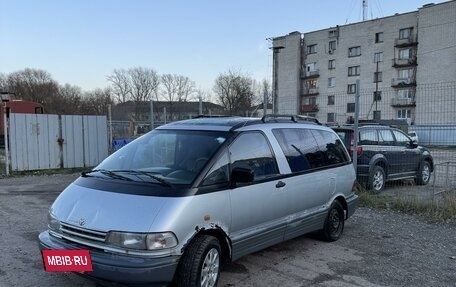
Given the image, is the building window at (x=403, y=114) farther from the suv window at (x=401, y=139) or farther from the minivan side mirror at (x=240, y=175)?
the minivan side mirror at (x=240, y=175)

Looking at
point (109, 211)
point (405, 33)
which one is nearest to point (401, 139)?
point (109, 211)

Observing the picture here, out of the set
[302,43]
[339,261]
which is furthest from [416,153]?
[302,43]

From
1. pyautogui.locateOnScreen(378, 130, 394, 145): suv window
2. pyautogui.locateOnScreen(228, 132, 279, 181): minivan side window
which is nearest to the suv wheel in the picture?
pyautogui.locateOnScreen(378, 130, 394, 145): suv window

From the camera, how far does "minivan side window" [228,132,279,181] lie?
4641mm

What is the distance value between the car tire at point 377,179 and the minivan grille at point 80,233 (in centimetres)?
787

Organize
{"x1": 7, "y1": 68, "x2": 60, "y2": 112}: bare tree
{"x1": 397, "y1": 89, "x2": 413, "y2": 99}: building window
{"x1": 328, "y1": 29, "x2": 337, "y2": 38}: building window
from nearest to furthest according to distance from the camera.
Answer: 1. {"x1": 397, "y1": 89, "x2": 413, "y2": 99}: building window
2. {"x1": 328, "y1": 29, "x2": 337, "y2": 38}: building window
3. {"x1": 7, "y1": 68, "x2": 60, "y2": 112}: bare tree

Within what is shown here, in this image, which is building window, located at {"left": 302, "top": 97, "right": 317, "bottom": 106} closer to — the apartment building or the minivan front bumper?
the apartment building

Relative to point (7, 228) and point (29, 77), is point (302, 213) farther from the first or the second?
point (29, 77)

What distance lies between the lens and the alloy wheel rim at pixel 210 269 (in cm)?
400

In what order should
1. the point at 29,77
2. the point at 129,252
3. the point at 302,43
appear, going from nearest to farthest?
the point at 129,252, the point at 302,43, the point at 29,77

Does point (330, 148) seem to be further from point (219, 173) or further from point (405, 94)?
A: point (405, 94)

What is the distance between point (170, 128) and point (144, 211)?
5.76 feet

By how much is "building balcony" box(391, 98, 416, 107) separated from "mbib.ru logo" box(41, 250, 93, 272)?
5572 centimetres

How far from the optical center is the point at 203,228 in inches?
157
